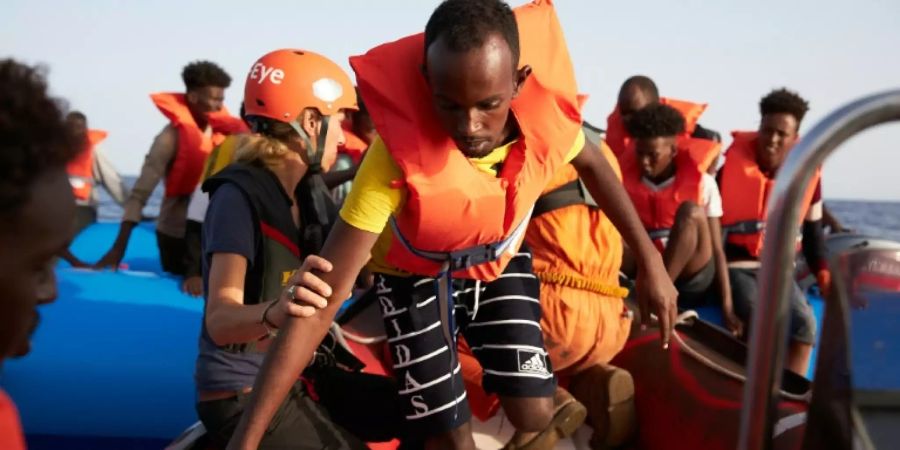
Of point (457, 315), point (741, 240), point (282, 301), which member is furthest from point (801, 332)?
point (282, 301)

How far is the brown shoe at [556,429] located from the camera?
2.98 meters

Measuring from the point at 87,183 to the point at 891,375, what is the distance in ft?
23.8

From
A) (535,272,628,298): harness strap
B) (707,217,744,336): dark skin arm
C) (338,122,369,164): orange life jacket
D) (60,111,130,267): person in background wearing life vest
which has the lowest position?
(60,111,130,267): person in background wearing life vest

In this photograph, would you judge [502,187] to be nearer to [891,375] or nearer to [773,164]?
[891,375]

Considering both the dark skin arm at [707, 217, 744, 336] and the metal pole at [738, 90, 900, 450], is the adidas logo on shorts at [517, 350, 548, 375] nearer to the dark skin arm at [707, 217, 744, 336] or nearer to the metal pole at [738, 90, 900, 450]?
the metal pole at [738, 90, 900, 450]

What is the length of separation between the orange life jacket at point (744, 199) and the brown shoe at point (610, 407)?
90.2 inches

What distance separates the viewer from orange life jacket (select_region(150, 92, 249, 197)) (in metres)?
6.06

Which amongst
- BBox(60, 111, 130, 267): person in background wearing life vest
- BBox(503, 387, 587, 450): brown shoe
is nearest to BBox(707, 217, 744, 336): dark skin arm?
BBox(503, 387, 587, 450): brown shoe

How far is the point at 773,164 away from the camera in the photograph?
5.36m

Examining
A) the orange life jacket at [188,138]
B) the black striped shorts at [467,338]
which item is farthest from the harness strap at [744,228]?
the orange life jacket at [188,138]

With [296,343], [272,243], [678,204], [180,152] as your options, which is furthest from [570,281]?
[180,152]

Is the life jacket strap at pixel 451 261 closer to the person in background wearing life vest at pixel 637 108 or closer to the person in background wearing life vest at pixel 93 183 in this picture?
the person in background wearing life vest at pixel 93 183

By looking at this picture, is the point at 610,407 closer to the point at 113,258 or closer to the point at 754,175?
the point at 754,175

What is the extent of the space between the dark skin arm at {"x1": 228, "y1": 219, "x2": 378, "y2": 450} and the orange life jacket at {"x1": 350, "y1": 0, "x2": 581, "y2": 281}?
0.71 feet
